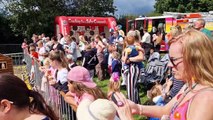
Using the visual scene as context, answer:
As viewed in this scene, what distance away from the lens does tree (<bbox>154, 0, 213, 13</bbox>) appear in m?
46.3

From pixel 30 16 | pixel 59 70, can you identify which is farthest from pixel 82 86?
pixel 30 16

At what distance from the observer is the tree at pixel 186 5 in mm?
46281

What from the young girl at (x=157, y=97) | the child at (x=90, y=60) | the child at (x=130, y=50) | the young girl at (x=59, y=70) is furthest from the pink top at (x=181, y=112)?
the child at (x=90, y=60)

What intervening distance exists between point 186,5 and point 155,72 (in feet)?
136

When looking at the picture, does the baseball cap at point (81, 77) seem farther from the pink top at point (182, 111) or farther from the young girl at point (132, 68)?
the young girl at point (132, 68)

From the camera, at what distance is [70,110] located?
5.04 metres

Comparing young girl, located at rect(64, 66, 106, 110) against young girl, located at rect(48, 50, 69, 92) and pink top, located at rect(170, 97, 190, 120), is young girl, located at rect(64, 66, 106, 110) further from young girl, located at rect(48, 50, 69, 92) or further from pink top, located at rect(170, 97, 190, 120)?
young girl, located at rect(48, 50, 69, 92)

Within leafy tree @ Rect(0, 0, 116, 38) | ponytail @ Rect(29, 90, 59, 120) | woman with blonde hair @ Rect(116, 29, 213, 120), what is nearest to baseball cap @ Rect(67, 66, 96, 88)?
ponytail @ Rect(29, 90, 59, 120)

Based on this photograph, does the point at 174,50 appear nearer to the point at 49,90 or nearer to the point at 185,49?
the point at 185,49

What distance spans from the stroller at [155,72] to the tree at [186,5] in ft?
127

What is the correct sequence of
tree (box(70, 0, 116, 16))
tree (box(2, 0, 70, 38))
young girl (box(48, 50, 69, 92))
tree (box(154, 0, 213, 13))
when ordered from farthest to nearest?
tree (box(154, 0, 213, 13))
tree (box(70, 0, 116, 16))
tree (box(2, 0, 70, 38))
young girl (box(48, 50, 69, 92))

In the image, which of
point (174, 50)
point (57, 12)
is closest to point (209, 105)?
point (174, 50)

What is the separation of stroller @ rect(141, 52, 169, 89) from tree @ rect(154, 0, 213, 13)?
38.8 meters

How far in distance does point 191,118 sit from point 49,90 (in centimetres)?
462
